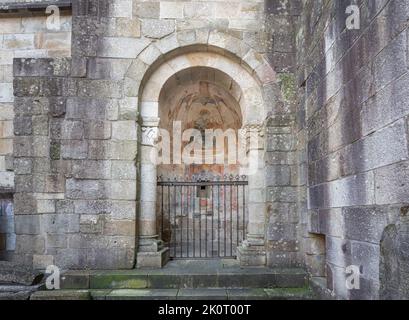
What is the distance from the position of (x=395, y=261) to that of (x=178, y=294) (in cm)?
271

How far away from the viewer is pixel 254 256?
4.82 m

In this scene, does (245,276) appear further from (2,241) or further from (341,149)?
(2,241)

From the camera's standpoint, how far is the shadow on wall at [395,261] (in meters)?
2.14

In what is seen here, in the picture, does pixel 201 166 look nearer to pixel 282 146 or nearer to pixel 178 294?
pixel 282 146

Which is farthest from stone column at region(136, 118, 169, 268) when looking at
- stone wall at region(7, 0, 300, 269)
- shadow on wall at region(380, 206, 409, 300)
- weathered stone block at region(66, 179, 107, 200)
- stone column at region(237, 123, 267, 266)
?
shadow on wall at region(380, 206, 409, 300)

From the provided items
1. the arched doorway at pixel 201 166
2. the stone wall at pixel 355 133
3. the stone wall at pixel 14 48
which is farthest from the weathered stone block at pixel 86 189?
the stone wall at pixel 355 133

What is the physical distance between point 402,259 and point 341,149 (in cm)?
136

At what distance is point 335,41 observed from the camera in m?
3.43

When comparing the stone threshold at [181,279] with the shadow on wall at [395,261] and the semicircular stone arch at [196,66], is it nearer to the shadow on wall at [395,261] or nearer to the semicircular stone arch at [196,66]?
the semicircular stone arch at [196,66]

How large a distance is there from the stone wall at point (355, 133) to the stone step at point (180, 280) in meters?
0.47

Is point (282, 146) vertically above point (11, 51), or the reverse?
point (11, 51)

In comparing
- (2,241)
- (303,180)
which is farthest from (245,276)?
(2,241)

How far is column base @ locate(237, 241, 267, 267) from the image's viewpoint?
481 centimetres

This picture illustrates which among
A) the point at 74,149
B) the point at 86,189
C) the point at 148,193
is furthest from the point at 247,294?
the point at 74,149
